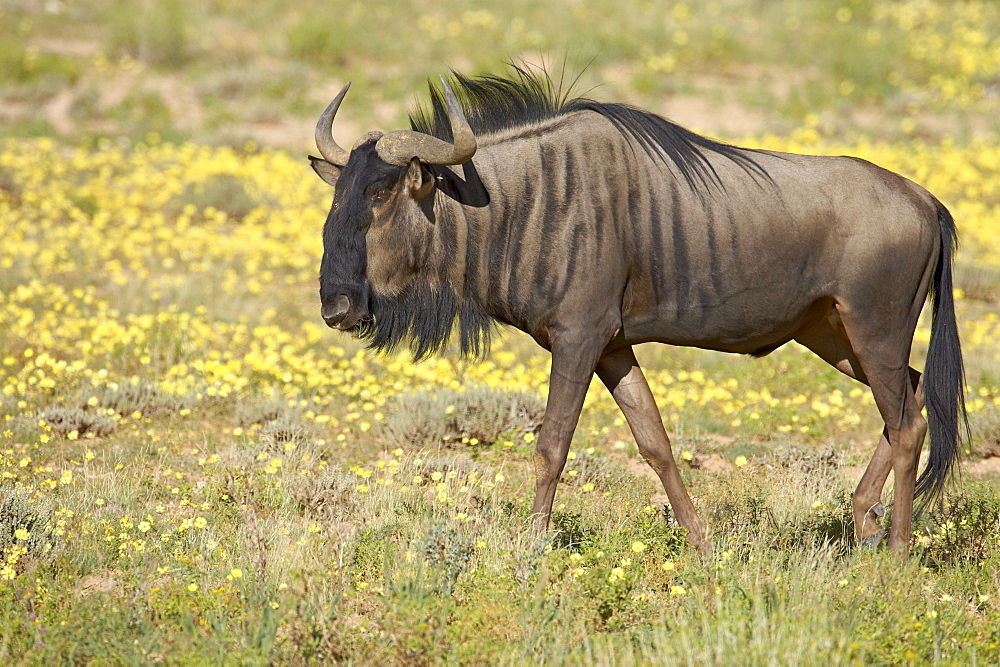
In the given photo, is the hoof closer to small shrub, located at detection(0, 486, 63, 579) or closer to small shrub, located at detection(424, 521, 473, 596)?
small shrub, located at detection(424, 521, 473, 596)

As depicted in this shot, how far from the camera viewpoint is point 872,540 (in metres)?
4.90

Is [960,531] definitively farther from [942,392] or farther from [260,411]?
[260,411]

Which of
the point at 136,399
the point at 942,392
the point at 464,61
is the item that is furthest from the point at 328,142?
the point at 464,61

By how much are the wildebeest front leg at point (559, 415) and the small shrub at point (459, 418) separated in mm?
1929

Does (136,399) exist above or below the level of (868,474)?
below

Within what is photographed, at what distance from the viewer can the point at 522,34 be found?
65.1 feet

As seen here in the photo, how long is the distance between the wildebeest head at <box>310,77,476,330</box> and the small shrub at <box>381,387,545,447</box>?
7.26ft

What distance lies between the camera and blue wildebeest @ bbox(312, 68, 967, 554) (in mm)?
4414

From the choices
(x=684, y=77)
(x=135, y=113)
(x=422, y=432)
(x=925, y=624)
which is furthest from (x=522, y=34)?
(x=925, y=624)

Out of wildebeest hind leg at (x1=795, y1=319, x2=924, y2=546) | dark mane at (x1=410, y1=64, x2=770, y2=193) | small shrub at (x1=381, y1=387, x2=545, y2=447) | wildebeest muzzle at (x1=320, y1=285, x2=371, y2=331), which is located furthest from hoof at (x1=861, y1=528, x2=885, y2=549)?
wildebeest muzzle at (x1=320, y1=285, x2=371, y2=331)

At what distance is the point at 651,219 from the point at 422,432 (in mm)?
2697

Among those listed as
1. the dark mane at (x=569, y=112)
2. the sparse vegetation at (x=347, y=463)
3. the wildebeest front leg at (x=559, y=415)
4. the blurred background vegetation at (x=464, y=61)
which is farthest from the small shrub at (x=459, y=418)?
the blurred background vegetation at (x=464, y=61)

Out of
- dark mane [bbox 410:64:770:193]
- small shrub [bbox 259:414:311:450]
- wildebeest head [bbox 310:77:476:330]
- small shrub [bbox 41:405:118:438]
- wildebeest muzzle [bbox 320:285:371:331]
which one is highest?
dark mane [bbox 410:64:770:193]

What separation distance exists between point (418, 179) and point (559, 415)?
3.95 feet
